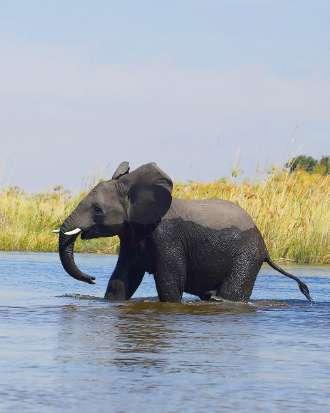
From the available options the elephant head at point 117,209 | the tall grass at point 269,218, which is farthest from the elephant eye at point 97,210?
the tall grass at point 269,218

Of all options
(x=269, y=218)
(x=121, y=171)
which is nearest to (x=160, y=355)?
(x=121, y=171)

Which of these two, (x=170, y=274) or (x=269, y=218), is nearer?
(x=170, y=274)

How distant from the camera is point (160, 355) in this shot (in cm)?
1077

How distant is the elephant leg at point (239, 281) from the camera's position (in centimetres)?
1630

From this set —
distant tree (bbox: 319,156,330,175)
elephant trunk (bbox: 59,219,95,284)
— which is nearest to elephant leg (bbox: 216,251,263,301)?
elephant trunk (bbox: 59,219,95,284)

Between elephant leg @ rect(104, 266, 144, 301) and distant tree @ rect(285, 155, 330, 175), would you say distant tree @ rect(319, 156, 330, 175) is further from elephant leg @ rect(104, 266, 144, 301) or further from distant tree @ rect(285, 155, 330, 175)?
elephant leg @ rect(104, 266, 144, 301)

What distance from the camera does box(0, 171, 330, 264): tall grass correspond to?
85.0 ft

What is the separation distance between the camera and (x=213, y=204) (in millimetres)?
16484

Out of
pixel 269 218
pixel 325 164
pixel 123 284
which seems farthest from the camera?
pixel 325 164

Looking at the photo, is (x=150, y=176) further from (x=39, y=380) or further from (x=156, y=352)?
(x=39, y=380)

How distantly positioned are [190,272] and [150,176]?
1090 mm

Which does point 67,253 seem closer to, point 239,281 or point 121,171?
point 121,171

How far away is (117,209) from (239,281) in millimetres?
1514

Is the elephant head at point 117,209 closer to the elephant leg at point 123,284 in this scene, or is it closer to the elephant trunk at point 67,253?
the elephant trunk at point 67,253
